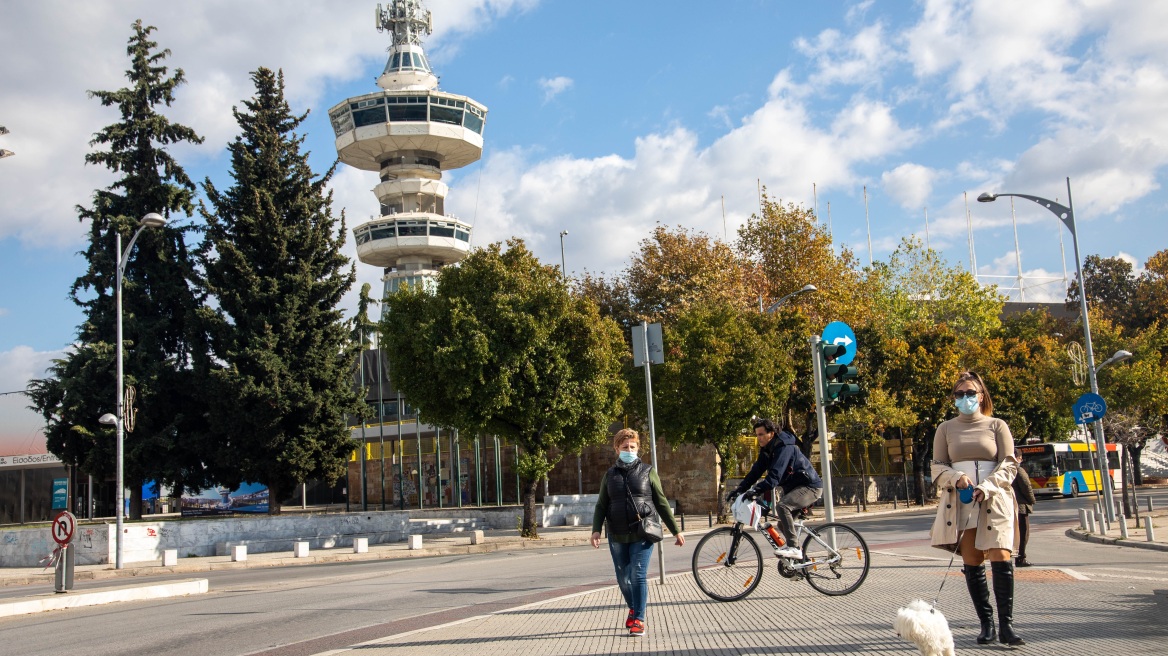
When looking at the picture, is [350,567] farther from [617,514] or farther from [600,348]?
[617,514]

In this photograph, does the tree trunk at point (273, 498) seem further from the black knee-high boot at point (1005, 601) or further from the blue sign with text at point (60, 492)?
the black knee-high boot at point (1005, 601)

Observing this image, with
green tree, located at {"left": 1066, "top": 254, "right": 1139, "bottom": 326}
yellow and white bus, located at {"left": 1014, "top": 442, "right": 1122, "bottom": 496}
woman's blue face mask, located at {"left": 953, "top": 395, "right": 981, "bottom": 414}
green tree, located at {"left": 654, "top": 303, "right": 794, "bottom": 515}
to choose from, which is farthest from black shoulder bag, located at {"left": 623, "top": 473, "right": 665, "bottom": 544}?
green tree, located at {"left": 1066, "top": 254, "right": 1139, "bottom": 326}

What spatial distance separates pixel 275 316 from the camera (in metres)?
33.5

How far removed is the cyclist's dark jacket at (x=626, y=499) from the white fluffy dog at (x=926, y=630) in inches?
112

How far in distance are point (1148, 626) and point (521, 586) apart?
8009 millimetres

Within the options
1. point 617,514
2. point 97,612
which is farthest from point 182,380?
point 617,514

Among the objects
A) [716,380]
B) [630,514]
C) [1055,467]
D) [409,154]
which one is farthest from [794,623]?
[409,154]

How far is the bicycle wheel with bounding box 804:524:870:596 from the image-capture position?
30.4ft

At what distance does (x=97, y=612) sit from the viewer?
1205cm

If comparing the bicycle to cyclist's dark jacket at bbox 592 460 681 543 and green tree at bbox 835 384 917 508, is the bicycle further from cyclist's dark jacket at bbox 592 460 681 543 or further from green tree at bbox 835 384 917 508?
green tree at bbox 835 384 917 508

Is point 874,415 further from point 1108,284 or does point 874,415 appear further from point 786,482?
point 1108,284

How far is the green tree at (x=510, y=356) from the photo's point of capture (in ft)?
90.9

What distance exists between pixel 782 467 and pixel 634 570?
2.35m

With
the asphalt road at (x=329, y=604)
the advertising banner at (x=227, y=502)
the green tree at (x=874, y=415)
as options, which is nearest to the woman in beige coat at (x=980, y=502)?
the asphalt road at (x=329, y=604)
